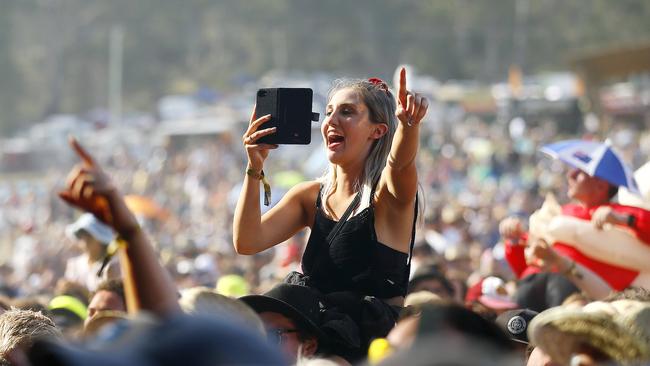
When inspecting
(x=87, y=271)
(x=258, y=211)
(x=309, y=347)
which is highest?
(x=258, y=211)

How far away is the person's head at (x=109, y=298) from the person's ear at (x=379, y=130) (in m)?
1.48

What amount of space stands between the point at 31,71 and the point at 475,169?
38.7 m

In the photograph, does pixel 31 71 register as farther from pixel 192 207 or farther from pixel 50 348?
pixel 50 348

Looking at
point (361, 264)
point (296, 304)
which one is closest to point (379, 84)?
point (361, 264)

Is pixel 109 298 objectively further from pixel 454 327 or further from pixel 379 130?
pixel 454 327

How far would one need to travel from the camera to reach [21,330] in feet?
11.9

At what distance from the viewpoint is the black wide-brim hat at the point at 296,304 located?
3.61 m

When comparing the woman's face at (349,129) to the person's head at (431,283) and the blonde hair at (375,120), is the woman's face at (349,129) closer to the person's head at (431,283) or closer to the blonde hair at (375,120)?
the blonde hair at (375,120)

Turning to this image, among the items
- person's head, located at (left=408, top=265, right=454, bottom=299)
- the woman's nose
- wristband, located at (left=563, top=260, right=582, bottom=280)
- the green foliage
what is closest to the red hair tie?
wristband, located at (left=563, top=260, right=582, bottom=280)

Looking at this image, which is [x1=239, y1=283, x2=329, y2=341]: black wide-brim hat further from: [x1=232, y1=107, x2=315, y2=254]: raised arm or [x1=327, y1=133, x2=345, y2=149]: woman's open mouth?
[x1=327, y1=133, x2=345, y2=149]: woman's open mouth

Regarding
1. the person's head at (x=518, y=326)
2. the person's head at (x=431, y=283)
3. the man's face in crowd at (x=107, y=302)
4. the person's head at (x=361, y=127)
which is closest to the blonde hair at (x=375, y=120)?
the person's head at (x=361, y=127)

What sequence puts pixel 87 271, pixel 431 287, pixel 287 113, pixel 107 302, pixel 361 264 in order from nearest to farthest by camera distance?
pixel 361 264 < pixel 287 113 < pixel 107 302 < pixel 431 287 < pixel 87 271

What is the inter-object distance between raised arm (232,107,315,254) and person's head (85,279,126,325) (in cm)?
109

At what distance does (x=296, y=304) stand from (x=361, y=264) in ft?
0.87
